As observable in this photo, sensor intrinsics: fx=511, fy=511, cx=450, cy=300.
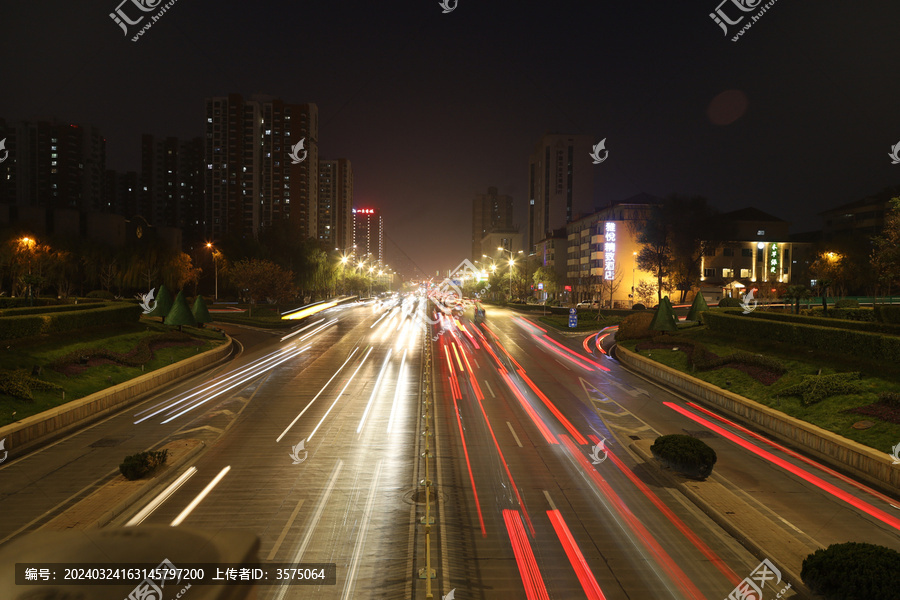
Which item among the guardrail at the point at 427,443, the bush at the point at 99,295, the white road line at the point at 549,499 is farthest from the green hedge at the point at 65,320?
the bush at the point at 99,295

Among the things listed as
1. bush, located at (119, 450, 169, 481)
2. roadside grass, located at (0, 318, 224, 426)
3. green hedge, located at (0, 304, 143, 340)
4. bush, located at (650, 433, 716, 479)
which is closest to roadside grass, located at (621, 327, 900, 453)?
bush, located at (650, 433, 716, 479)

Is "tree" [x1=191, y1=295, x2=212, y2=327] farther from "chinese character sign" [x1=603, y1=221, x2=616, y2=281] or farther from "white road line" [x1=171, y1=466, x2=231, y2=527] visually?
"chinese character sign" [x1=603, y1=221, x2=616, y2=281]

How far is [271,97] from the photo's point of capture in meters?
166

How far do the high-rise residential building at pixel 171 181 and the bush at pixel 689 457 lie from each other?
186915mm

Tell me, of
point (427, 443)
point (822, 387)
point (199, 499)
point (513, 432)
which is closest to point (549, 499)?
point (427, 443)

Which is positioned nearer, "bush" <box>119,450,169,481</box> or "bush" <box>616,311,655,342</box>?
"bush" <box>119,450,169,481</box>

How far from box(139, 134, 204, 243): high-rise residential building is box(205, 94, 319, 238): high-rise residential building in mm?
28550

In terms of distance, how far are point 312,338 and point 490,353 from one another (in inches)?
666

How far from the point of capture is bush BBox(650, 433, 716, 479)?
1380 cm

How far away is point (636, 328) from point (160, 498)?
109 ft

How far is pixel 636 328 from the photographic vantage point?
125 feet

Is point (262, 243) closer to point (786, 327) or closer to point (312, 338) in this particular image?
point (312, 338)

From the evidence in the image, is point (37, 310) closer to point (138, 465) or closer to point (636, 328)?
point (138, 465)

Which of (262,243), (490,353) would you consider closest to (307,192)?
(262,243)
